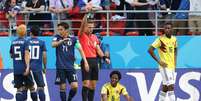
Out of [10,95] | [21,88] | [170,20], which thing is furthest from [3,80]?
[170,20]

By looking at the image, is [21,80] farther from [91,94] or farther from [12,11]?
[12,11]

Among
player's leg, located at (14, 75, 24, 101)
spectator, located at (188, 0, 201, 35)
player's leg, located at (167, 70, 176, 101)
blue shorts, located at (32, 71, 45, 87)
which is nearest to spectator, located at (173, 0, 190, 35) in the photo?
spectator, located at (188, 0, 201, 35)

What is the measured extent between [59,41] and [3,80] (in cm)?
260

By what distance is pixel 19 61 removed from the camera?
1898 cm

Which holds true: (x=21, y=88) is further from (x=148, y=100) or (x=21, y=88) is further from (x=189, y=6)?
(x=189, y=6)

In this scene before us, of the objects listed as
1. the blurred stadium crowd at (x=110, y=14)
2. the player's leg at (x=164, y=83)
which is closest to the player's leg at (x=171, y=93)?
the player's leg at (x=164, y=83)

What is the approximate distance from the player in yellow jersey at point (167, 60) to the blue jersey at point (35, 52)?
2.72m

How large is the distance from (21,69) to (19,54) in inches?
14.4

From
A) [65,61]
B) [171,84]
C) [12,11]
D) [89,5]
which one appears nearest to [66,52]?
[65,61]

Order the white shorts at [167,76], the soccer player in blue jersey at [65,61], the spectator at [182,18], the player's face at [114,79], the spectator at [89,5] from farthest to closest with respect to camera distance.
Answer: the spectator at [182,18] → the spectator at [89,5] → the white shorts at [167,76] → the soccer player in blue jersey at [65,61] → the player's face at [114,79]

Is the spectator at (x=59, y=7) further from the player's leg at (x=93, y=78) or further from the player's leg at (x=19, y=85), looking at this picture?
the player's leg at (x=19, y=85)

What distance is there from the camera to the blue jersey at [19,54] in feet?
62.1

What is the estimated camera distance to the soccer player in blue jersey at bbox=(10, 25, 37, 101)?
62.1 ft

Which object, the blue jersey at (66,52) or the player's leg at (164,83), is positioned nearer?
the blue jersey at (66,52)
